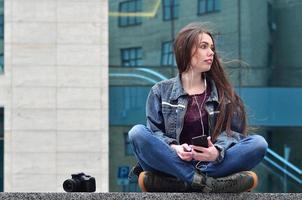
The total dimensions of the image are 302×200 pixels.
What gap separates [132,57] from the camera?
19.3 m

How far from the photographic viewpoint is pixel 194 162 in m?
4.53

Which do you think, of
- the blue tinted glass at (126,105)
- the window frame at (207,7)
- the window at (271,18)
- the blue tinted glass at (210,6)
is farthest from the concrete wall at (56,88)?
the window at (271,18)

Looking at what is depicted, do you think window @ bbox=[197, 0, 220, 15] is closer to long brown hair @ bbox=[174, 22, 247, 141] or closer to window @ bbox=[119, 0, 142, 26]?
window @ bbox=[119, 0, 142, 26]

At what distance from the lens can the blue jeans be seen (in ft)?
14.4

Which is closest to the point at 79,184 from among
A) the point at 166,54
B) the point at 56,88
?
the point at 166,54

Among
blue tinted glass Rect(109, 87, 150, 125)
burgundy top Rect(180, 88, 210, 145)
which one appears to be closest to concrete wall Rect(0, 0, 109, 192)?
blue tinted glass Rect(109, 87, 150, 125)

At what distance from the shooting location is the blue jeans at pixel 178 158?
14.4ft

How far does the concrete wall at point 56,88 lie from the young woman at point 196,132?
14.2 metres

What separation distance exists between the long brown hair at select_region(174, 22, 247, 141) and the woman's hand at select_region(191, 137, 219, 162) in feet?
0.78

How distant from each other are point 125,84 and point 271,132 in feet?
12.4

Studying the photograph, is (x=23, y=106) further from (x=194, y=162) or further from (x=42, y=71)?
(x=194, y=162)

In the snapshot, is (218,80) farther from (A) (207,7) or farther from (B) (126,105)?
(B) (126,105)

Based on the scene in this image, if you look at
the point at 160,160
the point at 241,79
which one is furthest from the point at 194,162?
the point at 241,79

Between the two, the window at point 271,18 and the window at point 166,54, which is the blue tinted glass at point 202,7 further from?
the window at point 271,18
